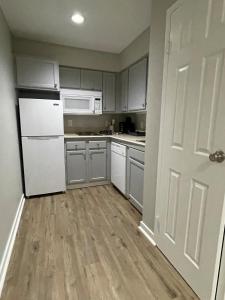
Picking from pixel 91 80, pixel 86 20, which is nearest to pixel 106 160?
pixel 91 80

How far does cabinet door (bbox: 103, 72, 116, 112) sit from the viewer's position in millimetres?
3369

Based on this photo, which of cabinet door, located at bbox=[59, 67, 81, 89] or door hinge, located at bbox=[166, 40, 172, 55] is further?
cabinet door, located at bbox=[59, 67, 81, 89]

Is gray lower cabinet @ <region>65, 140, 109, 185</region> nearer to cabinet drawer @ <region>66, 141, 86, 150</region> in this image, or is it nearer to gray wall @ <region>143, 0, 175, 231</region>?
cabinet drawer @ <region>66, 141, 86, 150</region>

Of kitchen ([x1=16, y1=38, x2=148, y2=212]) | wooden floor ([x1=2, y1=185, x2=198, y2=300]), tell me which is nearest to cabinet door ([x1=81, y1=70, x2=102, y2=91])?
kitchen ([x1=16, y1=38, x2=148, y2=212])

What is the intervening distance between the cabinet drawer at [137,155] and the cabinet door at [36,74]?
1.58 metres

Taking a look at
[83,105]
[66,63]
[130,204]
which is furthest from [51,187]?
[66,63]

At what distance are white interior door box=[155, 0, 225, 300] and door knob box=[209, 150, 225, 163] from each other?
0.03m

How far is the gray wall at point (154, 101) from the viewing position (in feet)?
4.97

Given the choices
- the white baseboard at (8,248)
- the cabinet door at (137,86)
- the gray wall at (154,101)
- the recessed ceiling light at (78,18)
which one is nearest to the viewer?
the white baseboard at (8,248)

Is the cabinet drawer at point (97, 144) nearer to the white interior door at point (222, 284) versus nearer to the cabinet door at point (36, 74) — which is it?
the cabinet door at point (36, 74)

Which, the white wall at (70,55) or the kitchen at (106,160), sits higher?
the white wall at (70,55)

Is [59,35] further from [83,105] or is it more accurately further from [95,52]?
[83,105]

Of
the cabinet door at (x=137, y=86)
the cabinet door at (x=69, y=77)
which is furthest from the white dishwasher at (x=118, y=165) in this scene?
the cabinet door at (x=69, y=77)

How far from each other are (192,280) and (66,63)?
330cm
